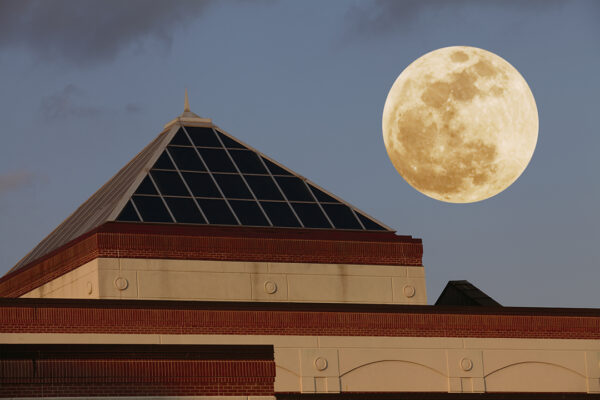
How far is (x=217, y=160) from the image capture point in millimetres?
46469

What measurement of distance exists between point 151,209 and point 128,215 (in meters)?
0.98

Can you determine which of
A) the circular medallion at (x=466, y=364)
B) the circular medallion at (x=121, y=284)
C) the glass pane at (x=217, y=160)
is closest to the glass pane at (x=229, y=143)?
the glass pane at (x=217, y=160)

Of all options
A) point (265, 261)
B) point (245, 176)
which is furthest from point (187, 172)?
point (265, 261)

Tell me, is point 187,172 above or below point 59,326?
above

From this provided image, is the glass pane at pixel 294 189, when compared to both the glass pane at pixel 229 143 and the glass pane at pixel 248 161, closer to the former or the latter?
the glass pane at pixel 248 161

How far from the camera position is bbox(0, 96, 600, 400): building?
37.8m

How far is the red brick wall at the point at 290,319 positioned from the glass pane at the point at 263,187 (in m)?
7.10

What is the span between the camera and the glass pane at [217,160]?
151 feet

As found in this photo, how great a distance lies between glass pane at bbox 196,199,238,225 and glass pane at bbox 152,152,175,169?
2.19 meters

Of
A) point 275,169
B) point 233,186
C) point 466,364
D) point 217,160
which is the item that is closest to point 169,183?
point 233,186

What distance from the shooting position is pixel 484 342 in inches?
1592

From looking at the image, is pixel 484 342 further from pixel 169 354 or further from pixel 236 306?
pixel 169 354

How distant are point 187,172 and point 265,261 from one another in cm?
496

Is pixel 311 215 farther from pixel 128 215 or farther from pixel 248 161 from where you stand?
pixel 128 215
